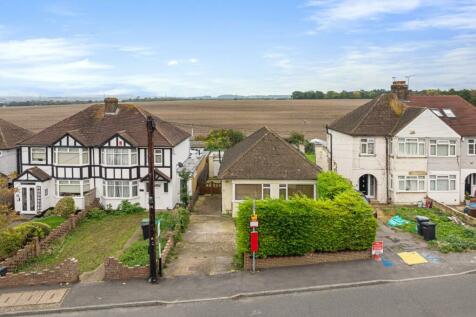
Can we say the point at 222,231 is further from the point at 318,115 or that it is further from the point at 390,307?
the point at 318,115

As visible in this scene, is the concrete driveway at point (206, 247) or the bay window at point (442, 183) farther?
the bay window at point (442, 183)

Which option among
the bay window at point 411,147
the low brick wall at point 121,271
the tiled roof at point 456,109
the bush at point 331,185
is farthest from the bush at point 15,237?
the tiled roof at point 456,109

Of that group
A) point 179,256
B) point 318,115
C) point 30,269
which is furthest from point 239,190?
point 318,115

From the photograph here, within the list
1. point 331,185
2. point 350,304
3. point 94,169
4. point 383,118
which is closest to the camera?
point 350,304

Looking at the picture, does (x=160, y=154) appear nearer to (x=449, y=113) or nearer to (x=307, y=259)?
(x=307, y=259)

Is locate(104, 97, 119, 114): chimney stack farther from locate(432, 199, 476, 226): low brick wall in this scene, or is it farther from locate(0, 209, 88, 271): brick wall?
locate(432, 199, 476, 226): low brick wall

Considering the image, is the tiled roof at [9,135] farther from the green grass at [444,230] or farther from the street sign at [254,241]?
the green grass at [444,230]

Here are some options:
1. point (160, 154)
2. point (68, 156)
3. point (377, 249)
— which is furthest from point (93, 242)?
point (377, 249)
